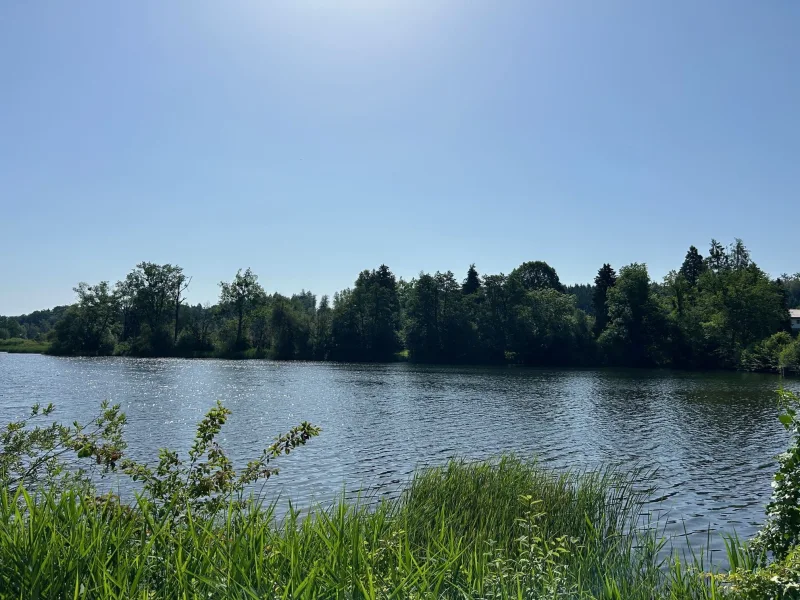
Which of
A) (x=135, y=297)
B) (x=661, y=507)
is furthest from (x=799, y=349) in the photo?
(x=135, y=297)

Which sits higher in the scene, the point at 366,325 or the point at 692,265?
the point at 692,265

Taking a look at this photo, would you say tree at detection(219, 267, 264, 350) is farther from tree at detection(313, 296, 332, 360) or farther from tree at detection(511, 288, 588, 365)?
tree at detection(511, 288, 588, 365)

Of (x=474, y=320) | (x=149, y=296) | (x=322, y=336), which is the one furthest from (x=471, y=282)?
(x=149, y=296)

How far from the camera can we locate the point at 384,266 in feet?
389

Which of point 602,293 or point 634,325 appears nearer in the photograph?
point 634,325

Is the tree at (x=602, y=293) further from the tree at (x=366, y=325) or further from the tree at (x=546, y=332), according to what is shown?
the tree at (x=366, y=325)

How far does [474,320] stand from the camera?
333 feet

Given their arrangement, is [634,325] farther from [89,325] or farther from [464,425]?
[89,325]

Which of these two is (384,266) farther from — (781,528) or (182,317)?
(781,528)

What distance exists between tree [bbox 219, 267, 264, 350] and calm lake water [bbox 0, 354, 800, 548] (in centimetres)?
5912

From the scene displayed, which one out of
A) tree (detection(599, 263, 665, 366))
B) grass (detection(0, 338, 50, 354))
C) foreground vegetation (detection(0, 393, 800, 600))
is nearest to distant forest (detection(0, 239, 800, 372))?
tree (detection(599, 263, 665, 366))

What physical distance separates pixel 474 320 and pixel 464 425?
7203 cm

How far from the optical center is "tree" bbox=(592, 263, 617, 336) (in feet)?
317

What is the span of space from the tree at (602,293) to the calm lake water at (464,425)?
127ft
